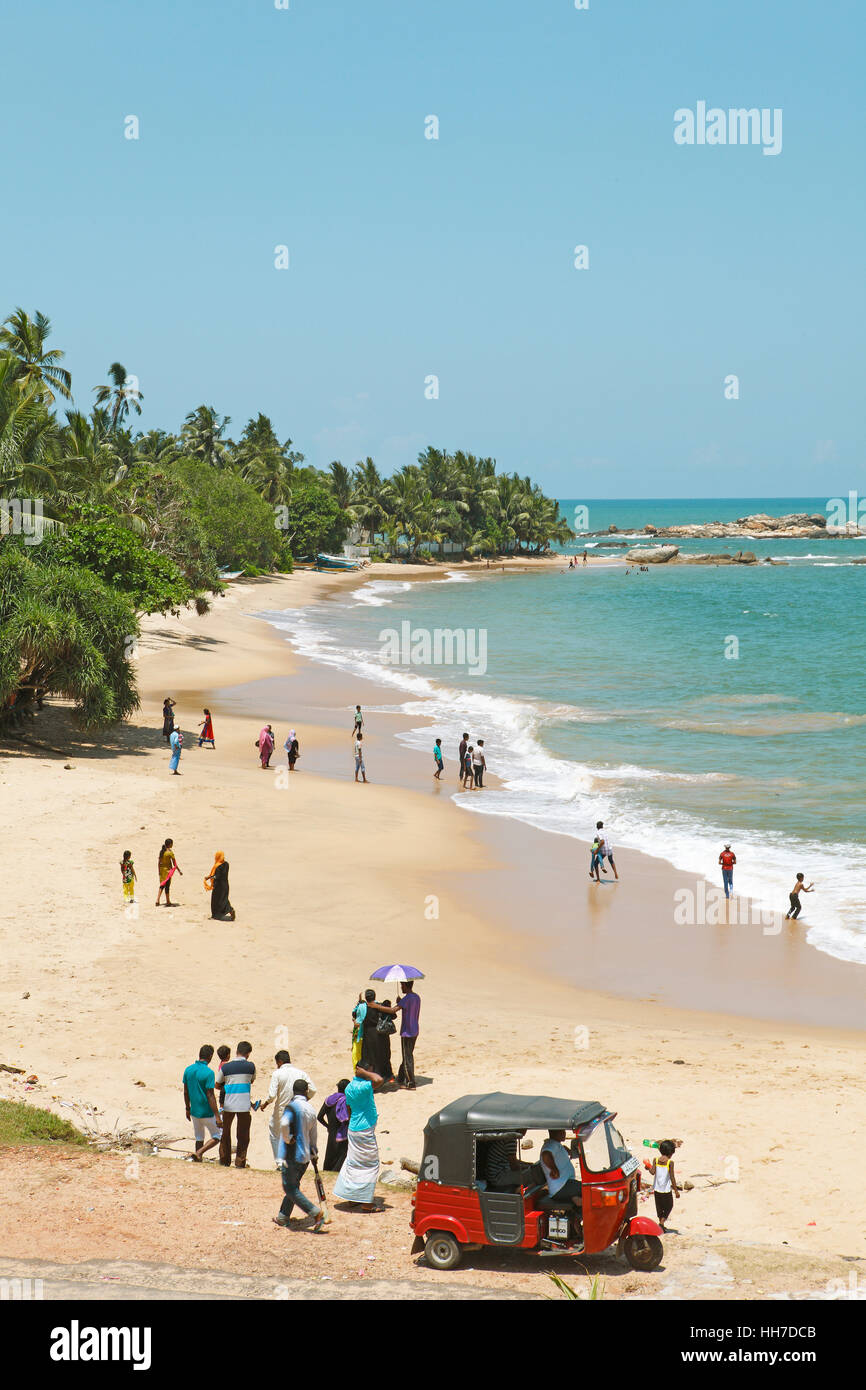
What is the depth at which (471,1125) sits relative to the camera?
929 cm

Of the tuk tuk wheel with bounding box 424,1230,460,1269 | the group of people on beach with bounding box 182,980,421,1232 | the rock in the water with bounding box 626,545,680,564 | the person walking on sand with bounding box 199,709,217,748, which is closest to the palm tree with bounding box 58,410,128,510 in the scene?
the person walking on sand with bounding box 199,709,217,748

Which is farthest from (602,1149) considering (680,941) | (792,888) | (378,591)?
(378,591)

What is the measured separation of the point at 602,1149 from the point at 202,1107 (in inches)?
157

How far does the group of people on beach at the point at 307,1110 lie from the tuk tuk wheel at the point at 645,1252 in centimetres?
240

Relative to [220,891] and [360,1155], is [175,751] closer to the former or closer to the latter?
[220,891]

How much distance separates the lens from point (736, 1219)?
1027 centimetres

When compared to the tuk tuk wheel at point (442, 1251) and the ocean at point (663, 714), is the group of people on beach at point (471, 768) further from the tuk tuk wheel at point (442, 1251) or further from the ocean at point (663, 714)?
the tuk tuk wheel at point (442, 1251)

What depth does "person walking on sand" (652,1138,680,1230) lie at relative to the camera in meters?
9.86

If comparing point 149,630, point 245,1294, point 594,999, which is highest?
point 149,630

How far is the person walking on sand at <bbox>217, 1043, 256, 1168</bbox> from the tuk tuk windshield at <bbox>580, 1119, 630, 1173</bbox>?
3574mm

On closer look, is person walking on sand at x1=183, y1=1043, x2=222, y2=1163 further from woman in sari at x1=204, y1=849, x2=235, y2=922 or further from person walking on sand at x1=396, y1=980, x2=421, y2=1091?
woman in sari at x1=204, y1=849, x2=235, y2=922

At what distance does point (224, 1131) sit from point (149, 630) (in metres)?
45.1

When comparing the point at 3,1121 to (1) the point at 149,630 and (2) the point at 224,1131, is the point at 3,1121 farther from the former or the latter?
(1) the point at 149,630
